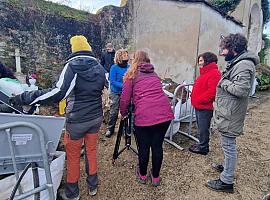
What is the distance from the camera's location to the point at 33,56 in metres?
6.08

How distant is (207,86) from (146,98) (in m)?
1.23

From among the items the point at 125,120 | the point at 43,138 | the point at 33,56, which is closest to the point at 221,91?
the point at 125,120

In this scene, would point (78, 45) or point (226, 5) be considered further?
point (226, 5)

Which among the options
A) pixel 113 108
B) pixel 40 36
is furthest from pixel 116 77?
pixel 40 36

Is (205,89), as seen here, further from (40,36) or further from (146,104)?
(40,36)

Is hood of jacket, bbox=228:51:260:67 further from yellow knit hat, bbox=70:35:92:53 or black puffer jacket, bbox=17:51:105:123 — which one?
yellow knit hat, bbox=70:35:92:53

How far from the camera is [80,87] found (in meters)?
2.58

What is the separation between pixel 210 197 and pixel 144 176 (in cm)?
84

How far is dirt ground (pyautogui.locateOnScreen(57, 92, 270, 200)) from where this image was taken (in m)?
3.09

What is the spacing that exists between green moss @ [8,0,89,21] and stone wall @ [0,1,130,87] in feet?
0.29

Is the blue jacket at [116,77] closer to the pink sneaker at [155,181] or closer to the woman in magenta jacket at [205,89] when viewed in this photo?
the woman in magenta jacket at [205,89]

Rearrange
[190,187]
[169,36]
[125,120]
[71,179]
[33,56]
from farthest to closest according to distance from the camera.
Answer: [169,36] < [33,56] < [125,120] < [190,187] < [71,179]

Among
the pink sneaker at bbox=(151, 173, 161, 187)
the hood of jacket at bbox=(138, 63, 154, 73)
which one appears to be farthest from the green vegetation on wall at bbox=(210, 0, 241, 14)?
the pink sneaker at bbox=(151, 173, 161, 187)

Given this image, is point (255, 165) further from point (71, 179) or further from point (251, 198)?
point (71, 179)
